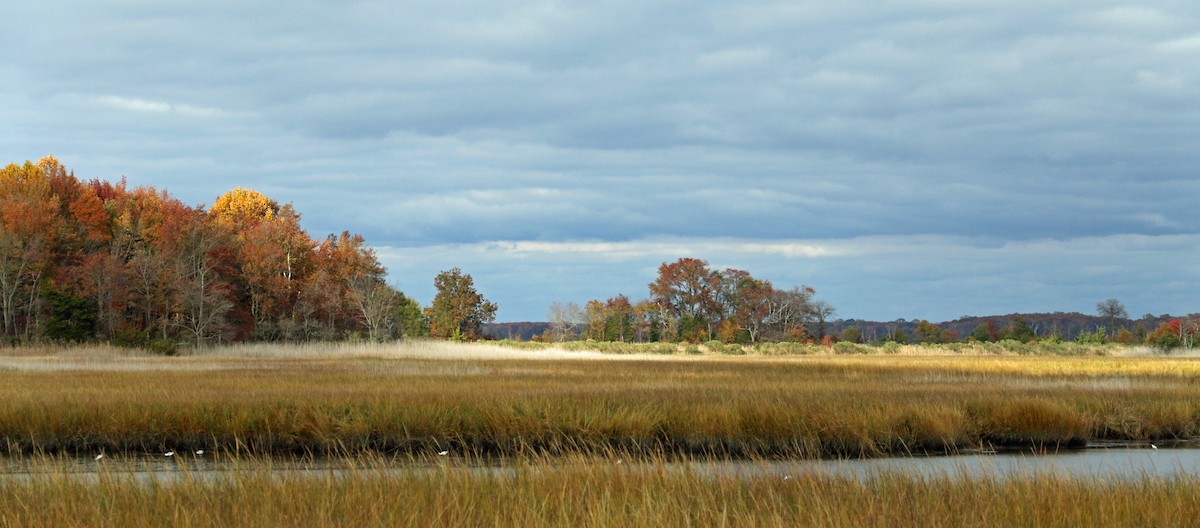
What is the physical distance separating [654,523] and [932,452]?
10211 millimetres

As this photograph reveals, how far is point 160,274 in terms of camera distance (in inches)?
2265

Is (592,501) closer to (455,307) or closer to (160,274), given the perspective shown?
(160,274)

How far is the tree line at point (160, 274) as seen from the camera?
54.4 meters

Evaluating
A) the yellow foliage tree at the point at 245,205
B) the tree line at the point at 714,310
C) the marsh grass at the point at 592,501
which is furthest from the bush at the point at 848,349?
the marsh grass at the point at 592,501

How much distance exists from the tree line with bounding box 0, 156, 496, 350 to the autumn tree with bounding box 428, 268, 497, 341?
8.74m

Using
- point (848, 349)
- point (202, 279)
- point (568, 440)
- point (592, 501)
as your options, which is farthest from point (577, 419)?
point (848, 349)

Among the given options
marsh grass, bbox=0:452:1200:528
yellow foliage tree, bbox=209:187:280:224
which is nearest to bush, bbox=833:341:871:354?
yellow foliage tree, bbox=209:187:280:224

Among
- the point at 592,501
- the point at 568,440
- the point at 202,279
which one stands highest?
the point at 202,279

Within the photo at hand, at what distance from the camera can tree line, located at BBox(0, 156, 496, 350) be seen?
5441cm

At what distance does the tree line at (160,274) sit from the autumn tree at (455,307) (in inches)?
344

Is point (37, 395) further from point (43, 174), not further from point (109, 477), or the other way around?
point (43, 174)

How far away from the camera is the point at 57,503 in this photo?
808 cm

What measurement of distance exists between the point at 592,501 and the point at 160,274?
181 ft

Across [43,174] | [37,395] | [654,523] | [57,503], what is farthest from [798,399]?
[43,174]
